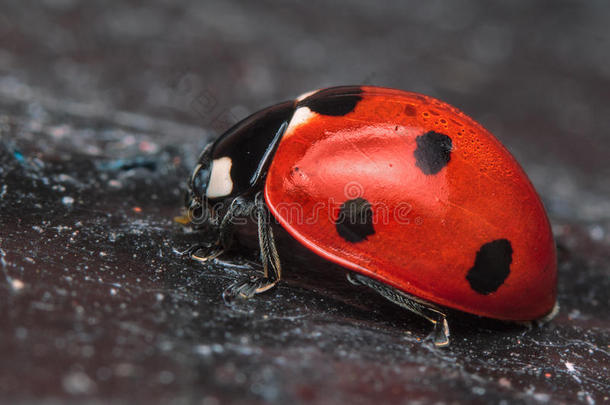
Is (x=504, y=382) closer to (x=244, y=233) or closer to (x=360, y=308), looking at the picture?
(x=360, y=308)

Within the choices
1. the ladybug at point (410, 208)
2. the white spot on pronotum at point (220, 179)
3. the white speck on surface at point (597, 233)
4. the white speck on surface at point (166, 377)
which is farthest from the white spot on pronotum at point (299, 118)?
the white speck on surface at point (597, 233)

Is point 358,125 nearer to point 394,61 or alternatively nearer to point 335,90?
point 335,90

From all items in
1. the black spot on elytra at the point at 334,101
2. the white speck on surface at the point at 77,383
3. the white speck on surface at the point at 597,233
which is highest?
the black spot on elytra at the point at 334,101


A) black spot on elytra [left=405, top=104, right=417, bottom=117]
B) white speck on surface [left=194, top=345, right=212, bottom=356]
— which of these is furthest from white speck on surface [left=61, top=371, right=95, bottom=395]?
black spot on elytra [left=405, top=104, right=417, bottom=117]

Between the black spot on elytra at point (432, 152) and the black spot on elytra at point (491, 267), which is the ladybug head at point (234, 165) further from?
the black spot on elytra at point (491, 267)

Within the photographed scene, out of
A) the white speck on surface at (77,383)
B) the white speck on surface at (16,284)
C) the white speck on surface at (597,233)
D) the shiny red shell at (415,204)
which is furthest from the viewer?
the white speck on surface at (597,233)

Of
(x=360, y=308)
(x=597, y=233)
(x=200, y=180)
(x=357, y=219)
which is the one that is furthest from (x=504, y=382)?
(x=597, y=233)

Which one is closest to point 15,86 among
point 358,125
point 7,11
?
point 7,11
